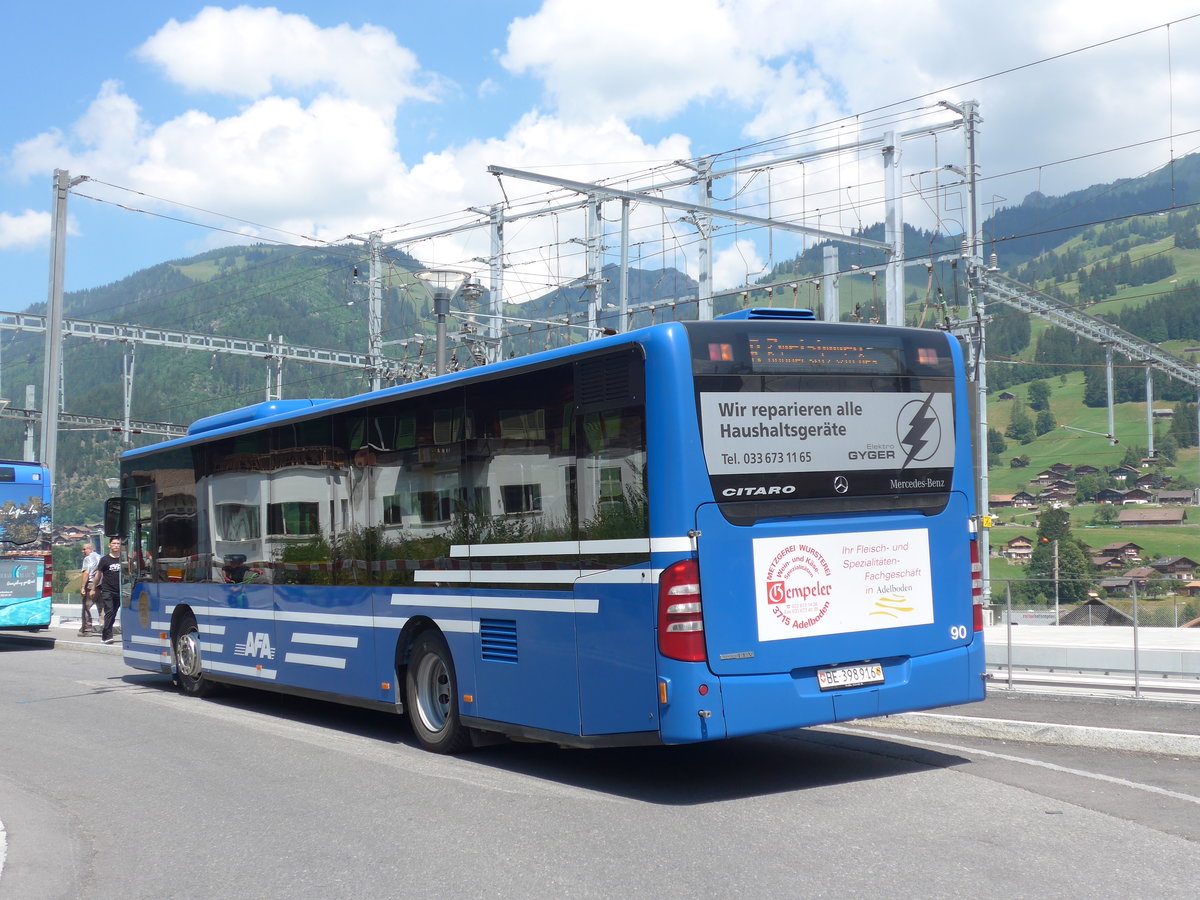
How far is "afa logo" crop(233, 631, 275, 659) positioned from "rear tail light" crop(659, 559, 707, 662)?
6.31 meters

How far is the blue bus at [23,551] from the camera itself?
22.4m

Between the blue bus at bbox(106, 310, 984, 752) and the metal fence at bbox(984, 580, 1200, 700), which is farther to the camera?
the metal fence at bbox(984, 580, 1200, 700)

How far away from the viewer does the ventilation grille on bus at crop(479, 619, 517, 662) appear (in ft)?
30.5

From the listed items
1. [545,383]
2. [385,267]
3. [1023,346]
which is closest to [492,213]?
[385,267]

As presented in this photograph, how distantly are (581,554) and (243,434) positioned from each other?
6199 millimetres

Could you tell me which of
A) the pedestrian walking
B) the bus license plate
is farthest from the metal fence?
the pedestrian walking

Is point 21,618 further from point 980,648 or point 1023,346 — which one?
point 1023,346

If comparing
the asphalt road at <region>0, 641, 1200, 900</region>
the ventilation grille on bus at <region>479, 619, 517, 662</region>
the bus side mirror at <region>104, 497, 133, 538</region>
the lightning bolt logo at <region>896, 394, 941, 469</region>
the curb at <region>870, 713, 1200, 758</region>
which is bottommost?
the asphalt road at <region>0, 641, 1200, 900</region>

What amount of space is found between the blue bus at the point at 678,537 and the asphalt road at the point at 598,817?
544mm

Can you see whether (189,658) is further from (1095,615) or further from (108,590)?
(1095,615)

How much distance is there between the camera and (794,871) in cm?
624

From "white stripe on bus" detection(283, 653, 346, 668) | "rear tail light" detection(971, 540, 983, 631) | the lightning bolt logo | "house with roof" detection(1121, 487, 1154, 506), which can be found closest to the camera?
the lightning bolt logo

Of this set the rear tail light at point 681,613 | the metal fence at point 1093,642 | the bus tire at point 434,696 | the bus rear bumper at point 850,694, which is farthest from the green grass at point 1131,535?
the rear tail light at point 681,613

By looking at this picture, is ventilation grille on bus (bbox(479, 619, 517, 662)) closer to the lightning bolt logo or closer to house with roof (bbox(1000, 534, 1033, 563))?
the lightning bolt logo
